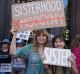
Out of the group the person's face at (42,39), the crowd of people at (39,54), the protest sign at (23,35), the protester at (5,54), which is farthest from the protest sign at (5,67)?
the person's face at (42,39)

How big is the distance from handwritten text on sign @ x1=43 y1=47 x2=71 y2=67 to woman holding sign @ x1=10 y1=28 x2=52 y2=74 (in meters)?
0.10

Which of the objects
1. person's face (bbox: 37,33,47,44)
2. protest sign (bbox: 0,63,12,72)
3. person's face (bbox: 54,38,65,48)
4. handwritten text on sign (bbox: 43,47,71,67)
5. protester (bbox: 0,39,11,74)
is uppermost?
person's face (bbox: 37,33,47,44)

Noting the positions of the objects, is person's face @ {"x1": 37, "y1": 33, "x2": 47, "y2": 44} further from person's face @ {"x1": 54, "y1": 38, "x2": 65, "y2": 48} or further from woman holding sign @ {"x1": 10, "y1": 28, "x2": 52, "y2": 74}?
person's face @ {"x1": 54, "y1": 38, "x2": 65, "y2": 48}

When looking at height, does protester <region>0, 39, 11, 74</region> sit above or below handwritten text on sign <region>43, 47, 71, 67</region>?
below

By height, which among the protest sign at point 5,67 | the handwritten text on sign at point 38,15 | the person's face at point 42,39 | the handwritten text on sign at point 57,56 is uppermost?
the handwritten text on sign at point 38,15

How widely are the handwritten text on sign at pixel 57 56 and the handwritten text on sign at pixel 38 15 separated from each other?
0.61m

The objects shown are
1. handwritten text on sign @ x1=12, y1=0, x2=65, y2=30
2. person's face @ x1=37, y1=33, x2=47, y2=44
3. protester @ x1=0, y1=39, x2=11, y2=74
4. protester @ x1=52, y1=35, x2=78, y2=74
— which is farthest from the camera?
protester @ x1=0, y1=39, x2=11, y2=74

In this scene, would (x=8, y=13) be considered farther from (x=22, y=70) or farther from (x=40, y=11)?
(x=40, y=11)

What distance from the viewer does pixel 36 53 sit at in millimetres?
5852

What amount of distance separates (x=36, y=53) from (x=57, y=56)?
0.43 metres

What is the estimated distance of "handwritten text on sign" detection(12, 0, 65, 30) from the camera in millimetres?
6504

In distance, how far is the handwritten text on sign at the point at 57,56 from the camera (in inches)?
235

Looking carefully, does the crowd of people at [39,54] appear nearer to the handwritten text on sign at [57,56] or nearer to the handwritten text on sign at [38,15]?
the handwritten text on sign at [57,56]

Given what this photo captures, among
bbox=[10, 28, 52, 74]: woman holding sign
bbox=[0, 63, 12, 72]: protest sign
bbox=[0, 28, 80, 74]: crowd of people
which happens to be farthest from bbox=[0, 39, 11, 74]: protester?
bbox=[10, 28, 52, 74]: woman holding sign
